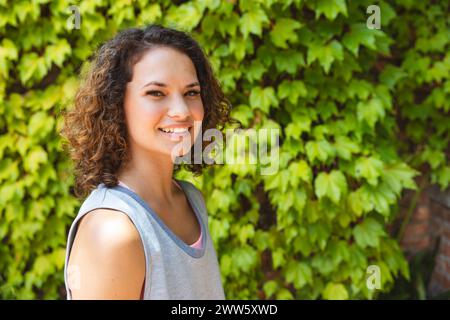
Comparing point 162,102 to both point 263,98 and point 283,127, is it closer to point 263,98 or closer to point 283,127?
point 263,98

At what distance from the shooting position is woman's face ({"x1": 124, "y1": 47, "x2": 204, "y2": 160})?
1098mm

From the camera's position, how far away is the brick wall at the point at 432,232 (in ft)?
9.40

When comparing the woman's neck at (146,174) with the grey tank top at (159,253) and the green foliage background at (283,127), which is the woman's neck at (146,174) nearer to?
the grey tank top at (159,253)

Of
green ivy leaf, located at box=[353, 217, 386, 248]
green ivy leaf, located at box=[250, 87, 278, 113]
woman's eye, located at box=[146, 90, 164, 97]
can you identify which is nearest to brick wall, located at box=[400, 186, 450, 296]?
green ivy leaf, located at box=[353, 217, 386, 248]

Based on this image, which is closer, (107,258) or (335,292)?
(107,258)

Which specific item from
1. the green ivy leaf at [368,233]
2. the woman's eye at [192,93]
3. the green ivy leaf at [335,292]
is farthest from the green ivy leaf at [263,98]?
the woman's eye at [192,93]

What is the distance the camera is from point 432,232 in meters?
2.95

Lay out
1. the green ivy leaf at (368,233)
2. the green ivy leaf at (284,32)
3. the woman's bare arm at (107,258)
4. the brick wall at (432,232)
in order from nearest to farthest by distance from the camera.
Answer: the woman's bare arm at (107,258), the green ivy leaf at (284,32), the green ivy leaf at (368,233), the brick wall at (432,232)

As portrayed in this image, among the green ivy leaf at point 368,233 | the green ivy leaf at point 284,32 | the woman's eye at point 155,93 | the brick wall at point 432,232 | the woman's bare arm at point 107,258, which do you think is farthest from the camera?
the brick wall at point 432,232

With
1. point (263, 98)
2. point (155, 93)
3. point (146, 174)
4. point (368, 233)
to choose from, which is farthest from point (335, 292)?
point (155, 93)

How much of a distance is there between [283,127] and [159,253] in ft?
5.34

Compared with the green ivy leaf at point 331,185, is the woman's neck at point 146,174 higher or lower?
higher

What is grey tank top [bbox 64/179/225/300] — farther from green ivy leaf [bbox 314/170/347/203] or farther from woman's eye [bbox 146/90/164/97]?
green ivy leaf [bbox 314/170/347/203]

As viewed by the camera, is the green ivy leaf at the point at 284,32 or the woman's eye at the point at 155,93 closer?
the woman's eye at the point at 155,93
